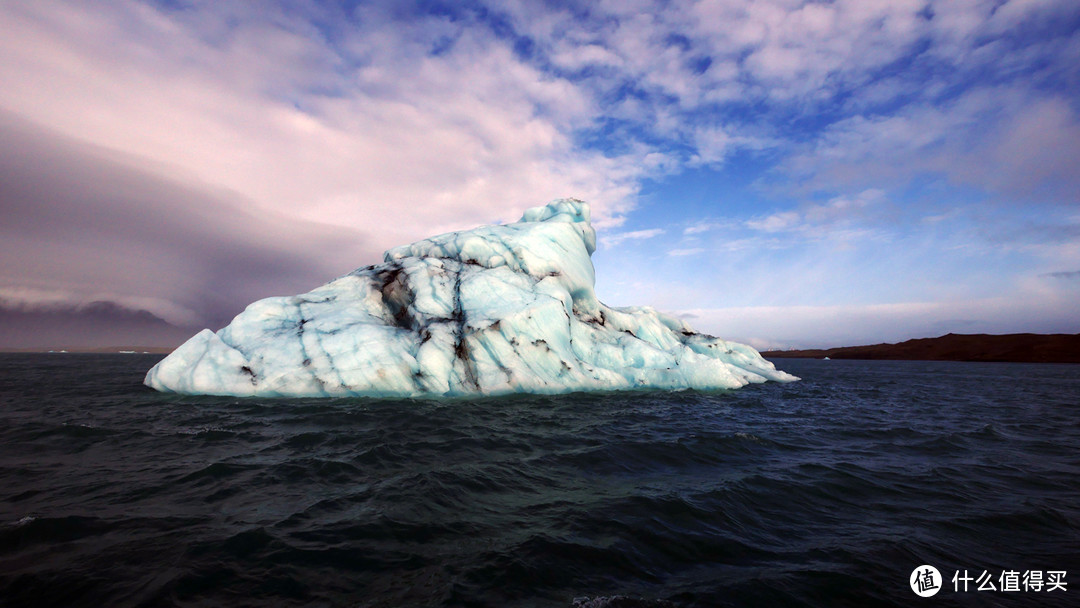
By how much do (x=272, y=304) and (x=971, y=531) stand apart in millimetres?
19833

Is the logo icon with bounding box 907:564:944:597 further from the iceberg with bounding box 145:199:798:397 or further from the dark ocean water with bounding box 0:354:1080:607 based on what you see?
the iceberg with bounding box 145:199:798:397

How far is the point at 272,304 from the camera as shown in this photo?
1631 centimetres

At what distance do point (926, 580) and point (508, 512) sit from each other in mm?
4417

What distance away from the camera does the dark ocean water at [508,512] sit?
3686mm

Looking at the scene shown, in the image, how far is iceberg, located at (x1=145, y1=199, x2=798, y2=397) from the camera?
14.1 m

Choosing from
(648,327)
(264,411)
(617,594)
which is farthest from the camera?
(648,327)

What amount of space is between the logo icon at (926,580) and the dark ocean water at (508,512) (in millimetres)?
82

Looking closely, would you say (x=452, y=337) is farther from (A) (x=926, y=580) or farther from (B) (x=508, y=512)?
(A) (x=926, y=580)

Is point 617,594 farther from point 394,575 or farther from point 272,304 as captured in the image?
point 272,304

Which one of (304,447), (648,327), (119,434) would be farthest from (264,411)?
(648,327)

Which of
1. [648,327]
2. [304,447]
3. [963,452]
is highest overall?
[648,327]
